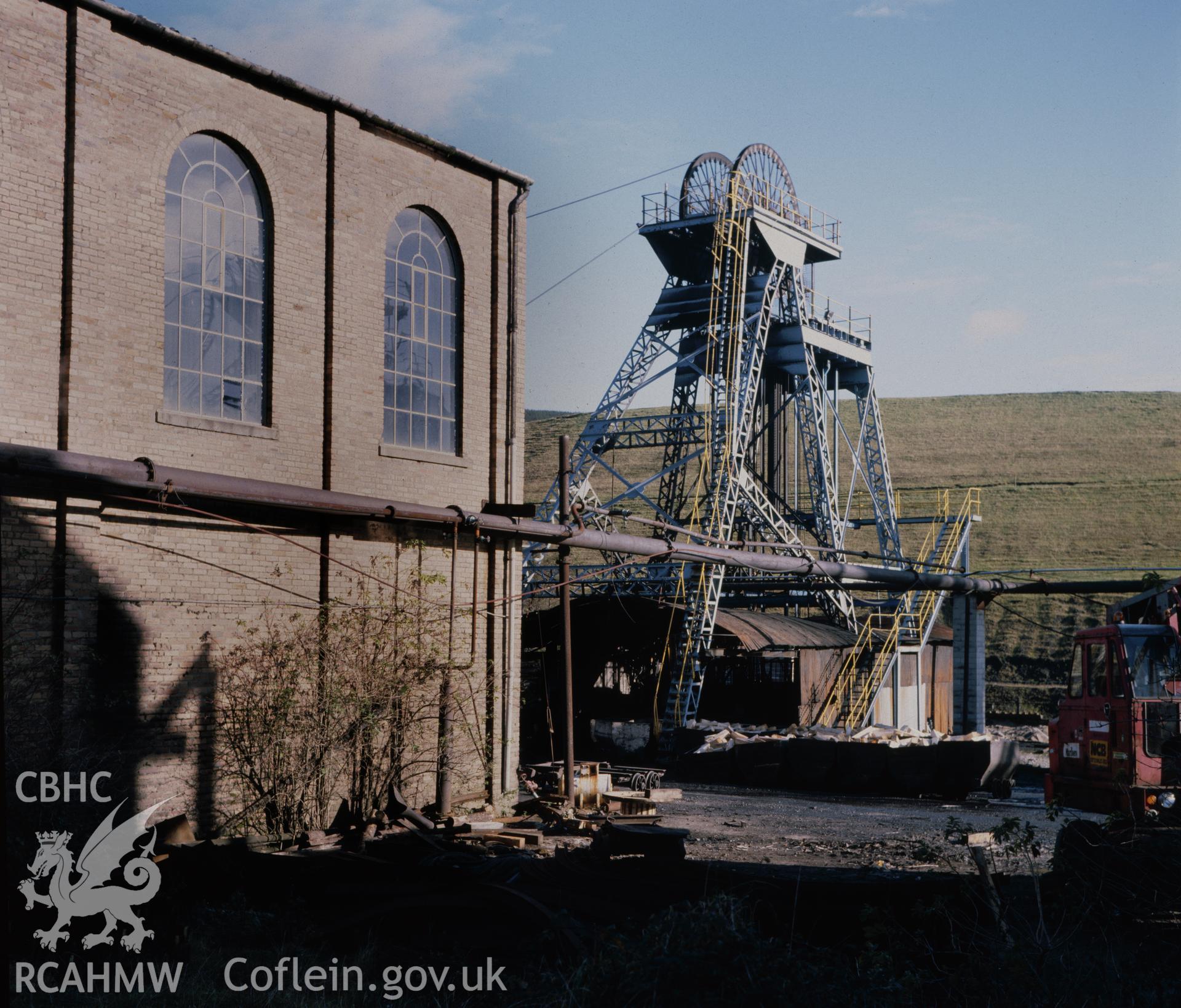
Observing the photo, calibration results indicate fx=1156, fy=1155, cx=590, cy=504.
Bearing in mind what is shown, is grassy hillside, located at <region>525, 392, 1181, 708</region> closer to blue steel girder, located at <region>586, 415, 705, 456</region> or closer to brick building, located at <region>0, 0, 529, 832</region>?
blue steel girder, located at <region>586, 415, 705, 456</region>

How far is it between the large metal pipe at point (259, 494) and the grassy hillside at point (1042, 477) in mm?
24632

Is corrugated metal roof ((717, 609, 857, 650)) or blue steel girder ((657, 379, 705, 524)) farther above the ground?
blue steel girder ((657, 379, 705, 524))

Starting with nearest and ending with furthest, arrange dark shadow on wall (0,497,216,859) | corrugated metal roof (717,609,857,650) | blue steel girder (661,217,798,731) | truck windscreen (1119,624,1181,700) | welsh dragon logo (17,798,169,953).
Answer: welsh dragon logo (17,798,169,953) < dark shadow on wall (0,497,216,859) < truck windscreen (1119,624,1181,700) < blue steel girder (661,217,798,731) < corrugated metal roof (717,609,857,650)

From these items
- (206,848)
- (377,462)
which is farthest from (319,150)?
(206,848)

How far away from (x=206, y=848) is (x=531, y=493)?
53.6 m

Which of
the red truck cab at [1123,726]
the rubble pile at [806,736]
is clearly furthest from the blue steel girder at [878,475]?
the red truck cab at [1123,726]

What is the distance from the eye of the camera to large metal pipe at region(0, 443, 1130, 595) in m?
10.7

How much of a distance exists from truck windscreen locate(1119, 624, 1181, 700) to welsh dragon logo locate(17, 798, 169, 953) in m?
10.8

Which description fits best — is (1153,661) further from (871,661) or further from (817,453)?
(817,453)

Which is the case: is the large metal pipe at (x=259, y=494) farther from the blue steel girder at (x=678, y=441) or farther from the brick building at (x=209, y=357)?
the blue steel girder at (x=678, y=441)

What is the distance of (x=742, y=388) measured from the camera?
102 ft

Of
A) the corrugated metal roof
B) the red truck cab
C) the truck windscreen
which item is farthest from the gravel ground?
the corrugated metal roof

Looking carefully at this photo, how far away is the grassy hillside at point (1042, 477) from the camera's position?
49.9 meters

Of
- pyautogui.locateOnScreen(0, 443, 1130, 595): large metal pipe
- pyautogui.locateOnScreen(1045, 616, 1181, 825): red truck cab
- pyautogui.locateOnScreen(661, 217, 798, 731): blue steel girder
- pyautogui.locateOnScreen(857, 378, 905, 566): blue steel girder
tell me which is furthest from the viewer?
pyautogui.locateOnScreen(857, 378, 905, 566): blue steel girder
